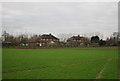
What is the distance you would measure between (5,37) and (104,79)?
98.2 metres

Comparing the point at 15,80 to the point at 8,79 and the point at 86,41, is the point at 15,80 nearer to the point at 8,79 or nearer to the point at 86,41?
the point at 8,79

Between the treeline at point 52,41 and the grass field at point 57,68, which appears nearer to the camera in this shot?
the grass field at point 57,68

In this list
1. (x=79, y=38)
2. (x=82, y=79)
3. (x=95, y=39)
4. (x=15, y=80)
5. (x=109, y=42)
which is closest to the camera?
(x=15, y=80)

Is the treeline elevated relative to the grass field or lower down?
elevated

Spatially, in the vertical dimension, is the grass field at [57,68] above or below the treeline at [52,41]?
below

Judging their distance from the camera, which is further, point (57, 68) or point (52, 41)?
point (52, 41)

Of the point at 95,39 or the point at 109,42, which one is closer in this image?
the point at 109,42

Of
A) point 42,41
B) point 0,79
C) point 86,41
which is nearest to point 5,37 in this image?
point 42,41

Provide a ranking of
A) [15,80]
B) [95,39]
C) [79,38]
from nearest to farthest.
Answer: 1. [15,80]
2. [95,39]
3. [79,38]

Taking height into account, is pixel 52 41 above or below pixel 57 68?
above

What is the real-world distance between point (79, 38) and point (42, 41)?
31.1 meters

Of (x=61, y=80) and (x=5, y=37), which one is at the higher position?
(x=5, y=37)

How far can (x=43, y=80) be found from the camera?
11.3m

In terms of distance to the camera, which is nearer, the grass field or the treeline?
the grass field
